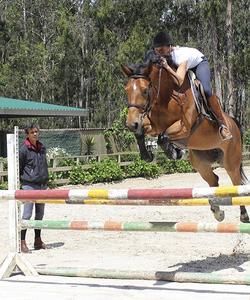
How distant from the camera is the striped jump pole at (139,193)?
4.99m

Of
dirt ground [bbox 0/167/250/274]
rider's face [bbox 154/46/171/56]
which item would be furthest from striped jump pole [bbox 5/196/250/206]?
rider's face [bbox 154/46/171/56]

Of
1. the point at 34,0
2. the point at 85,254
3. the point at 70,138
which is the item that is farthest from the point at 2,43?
the point at 85,254

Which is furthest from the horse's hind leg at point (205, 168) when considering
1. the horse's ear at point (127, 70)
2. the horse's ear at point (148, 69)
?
the horse's ear at point (127, 70)

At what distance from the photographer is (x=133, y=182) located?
66.0ft

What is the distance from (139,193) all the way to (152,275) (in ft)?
3.90

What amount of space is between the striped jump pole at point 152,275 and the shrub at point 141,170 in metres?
14.5

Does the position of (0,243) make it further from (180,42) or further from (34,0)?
(34,0)

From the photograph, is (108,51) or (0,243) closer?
(0,243)

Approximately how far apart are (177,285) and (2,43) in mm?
46147

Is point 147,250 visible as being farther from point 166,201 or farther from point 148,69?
point 148,69

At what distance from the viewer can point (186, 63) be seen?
623 centimetres

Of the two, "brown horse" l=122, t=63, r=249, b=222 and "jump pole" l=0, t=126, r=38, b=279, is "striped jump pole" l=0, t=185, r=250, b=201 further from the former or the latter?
"brown horse" l=122, t=63, r=249, b=222

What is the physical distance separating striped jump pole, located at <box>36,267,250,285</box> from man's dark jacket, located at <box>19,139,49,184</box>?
2.31 meters

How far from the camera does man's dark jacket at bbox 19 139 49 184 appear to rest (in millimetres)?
8617
